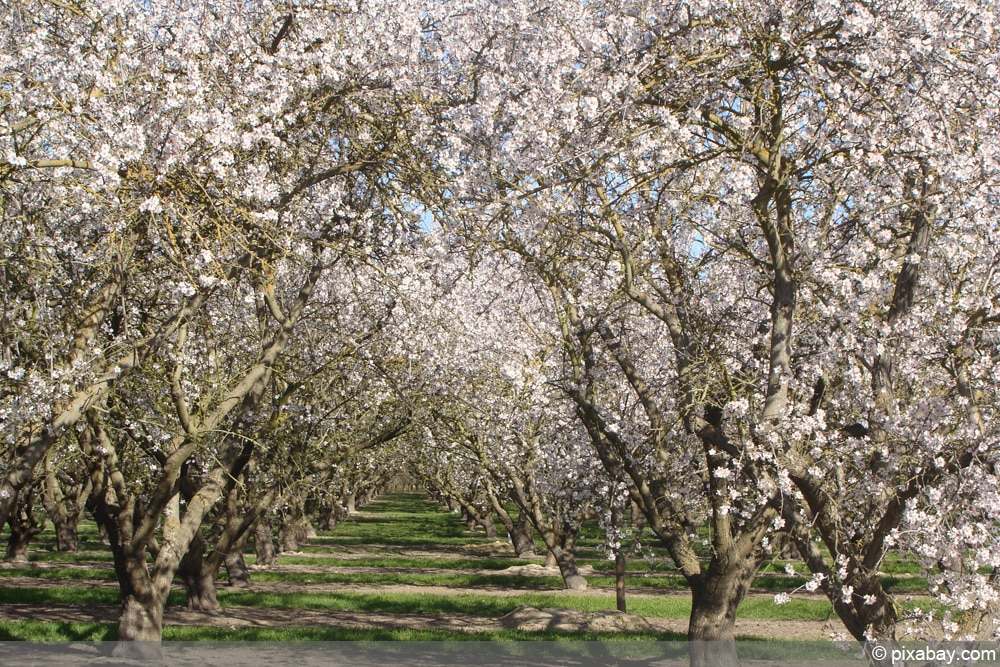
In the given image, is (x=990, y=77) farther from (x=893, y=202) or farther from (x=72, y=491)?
A: (x=72, y=491)

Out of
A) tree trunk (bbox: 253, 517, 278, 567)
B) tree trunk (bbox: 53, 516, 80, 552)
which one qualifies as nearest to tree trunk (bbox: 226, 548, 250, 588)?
tree trunk (bbox: 253, 517, 278, 567)

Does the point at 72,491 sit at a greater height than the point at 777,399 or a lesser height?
lesser

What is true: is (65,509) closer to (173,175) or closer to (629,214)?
(173,175)

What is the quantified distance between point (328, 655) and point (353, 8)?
27.7 feet

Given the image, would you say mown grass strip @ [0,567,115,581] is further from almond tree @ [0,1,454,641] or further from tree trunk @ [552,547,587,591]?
almond tree @ [0,1,454,641]

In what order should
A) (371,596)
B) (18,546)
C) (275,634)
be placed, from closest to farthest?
(275,634) < (371,596) < (18,546)

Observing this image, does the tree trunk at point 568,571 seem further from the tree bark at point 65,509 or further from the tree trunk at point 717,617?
the tree bark at point 65,509

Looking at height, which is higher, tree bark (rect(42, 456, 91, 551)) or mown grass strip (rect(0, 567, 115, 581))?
tree bark (rect(42, 456, 91, 551))

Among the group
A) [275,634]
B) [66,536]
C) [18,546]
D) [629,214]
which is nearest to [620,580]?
[275,634]

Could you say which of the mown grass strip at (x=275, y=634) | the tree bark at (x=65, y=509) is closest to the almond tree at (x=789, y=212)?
the mown grass strip at (x=275, y=634)

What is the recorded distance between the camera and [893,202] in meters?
7.73

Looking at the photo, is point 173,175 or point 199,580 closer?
point 173,175

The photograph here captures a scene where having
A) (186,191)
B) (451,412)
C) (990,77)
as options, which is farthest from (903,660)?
(451,412)

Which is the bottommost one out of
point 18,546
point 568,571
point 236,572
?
point 18,546
